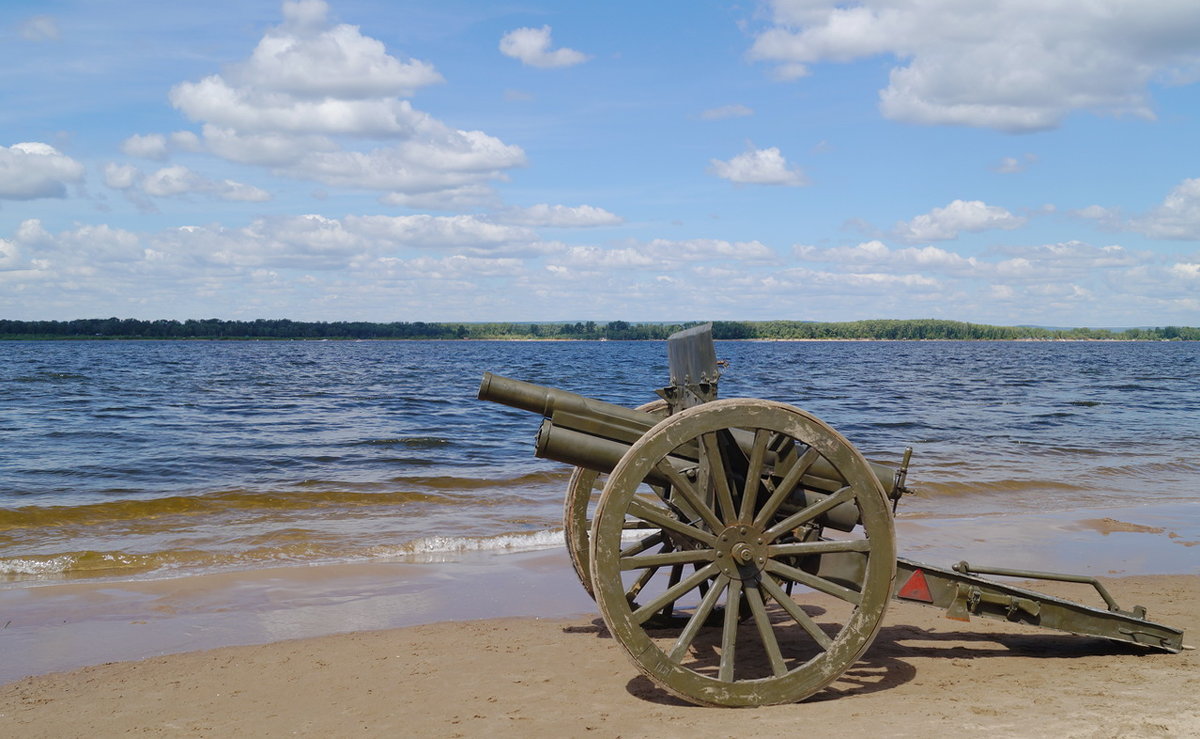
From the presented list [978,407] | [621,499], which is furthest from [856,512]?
[978,407]

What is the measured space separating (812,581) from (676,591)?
0.70 m

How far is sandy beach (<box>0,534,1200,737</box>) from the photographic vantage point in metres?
4.80

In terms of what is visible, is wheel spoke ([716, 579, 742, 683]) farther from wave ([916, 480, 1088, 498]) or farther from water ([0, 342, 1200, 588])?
wave ([916, 480, 1088, 498])

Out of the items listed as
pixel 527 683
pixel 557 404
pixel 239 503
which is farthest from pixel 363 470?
pixel 557 404

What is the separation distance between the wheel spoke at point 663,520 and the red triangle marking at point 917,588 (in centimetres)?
138

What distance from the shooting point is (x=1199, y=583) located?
845cm

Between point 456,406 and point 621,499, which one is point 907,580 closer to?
point 621,499

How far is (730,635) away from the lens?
16.1ft

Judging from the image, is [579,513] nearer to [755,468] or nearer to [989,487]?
[755,468]

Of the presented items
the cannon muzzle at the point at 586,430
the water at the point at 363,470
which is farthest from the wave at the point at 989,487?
the cannon muzzle at the point at 586,430

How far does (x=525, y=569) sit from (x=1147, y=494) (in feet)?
34.2

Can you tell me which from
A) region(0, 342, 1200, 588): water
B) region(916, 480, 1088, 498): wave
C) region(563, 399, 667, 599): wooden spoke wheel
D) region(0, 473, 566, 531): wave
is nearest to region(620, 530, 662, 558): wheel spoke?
region(563, 399, 667, 599): wooden spoke wheel

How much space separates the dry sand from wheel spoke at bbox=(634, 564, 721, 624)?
54 cm

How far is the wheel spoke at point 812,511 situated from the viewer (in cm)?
493
